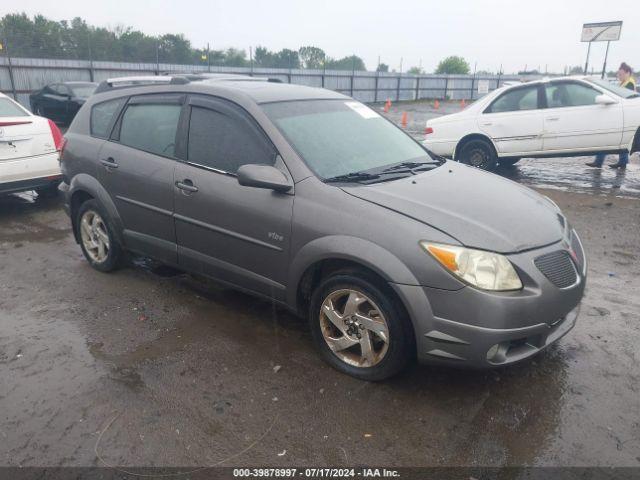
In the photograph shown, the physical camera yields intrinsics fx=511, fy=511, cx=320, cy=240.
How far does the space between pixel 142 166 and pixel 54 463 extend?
240 cm

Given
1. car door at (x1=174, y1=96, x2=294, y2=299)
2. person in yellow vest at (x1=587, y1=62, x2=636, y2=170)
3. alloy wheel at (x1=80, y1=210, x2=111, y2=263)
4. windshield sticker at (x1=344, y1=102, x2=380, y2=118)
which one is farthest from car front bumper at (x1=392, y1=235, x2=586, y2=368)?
person in yellow vest at (x1=587, y1=62, x2=636, y2=170)

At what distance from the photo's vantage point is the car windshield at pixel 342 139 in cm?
349

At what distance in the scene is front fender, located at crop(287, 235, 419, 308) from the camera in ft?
9.32

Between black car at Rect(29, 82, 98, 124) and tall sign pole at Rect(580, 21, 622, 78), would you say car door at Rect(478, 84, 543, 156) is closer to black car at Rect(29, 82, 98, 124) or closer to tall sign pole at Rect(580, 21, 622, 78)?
black car at Rect(29, 82, 98, 124)

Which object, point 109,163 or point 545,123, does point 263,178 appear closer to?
point 109,163

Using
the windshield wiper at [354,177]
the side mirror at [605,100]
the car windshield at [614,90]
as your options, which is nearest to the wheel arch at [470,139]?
the side mirror at [605,100]

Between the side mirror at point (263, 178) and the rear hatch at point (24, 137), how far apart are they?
4809mm

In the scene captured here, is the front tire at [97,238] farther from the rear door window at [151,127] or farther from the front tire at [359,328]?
the front tire at [359,328]

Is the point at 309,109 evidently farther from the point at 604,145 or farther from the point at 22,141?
the point at 604,145

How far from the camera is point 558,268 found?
2.95 m

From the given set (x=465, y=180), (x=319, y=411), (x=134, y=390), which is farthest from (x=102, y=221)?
(x=465, y=180)

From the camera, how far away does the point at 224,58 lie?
93.0 ft

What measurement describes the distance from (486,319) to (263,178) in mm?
1580

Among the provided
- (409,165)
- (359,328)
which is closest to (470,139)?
(409,165)
